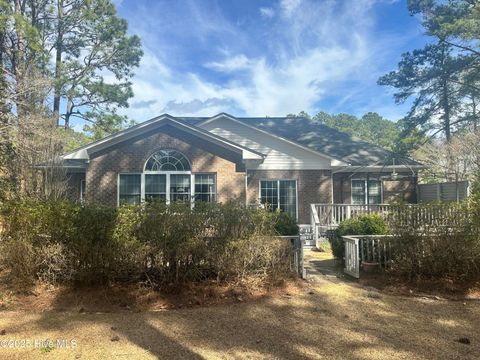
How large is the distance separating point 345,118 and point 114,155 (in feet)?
257

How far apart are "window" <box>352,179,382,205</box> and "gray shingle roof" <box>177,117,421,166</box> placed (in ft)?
3.54

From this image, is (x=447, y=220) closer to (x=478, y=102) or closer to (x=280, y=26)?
(x=280, y=26)

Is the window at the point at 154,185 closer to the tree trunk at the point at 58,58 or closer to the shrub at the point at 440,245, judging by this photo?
the shrub at the point at 440,245

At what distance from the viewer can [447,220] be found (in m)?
6.89

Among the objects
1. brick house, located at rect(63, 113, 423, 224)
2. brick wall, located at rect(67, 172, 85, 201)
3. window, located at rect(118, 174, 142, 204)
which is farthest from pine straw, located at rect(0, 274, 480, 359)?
brick wall, located at rect(67, 172, 85, 201)

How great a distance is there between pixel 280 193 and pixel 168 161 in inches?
222

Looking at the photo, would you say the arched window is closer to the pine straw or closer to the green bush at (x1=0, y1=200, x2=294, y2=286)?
the green bush at (x1=0, y1=200, x2=294, y2=286)

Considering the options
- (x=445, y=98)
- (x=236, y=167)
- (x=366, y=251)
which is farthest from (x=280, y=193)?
(x=445, y=98)

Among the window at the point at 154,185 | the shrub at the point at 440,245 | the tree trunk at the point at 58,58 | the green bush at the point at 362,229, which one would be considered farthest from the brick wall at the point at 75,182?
the shrub at the point at 440,245

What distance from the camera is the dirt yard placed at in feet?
12.7

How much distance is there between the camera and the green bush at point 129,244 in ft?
18.6

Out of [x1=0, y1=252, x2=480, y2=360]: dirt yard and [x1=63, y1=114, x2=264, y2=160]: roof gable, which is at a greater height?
[x1=63, y1=114, x2=264, y2=160]: roof gable

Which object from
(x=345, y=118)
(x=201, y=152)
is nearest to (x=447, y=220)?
(x=201, y=152)

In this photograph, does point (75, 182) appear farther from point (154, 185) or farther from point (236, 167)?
point (236, 167)
